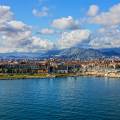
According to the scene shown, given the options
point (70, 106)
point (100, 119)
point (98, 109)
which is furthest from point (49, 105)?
point (100, 119)

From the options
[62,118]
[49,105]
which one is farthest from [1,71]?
[62,118]

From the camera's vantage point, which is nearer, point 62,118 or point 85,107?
point 62,118

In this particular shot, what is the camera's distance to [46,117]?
54.3m

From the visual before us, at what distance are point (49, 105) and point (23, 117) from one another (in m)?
12.7

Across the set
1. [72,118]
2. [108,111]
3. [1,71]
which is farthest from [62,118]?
[1,71]

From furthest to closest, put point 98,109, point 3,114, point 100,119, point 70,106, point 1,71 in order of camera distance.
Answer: point 1,71, point 70,106, point 98,109, point 3,114, point 100,119

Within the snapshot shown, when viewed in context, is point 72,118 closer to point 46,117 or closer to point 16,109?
point 46,117

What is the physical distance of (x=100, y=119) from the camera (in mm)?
52062

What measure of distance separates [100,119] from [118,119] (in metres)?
2.53

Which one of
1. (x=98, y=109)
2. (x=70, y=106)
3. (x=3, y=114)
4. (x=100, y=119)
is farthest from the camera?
(x=70, y=106)

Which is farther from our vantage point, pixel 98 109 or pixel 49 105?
pixel 49 105

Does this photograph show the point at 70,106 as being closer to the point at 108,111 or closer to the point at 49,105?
the point at 49,105

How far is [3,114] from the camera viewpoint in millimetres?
56281

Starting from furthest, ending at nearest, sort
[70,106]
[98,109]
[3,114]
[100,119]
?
[70,106] < [98,109] < [3,114] < [100,119]
